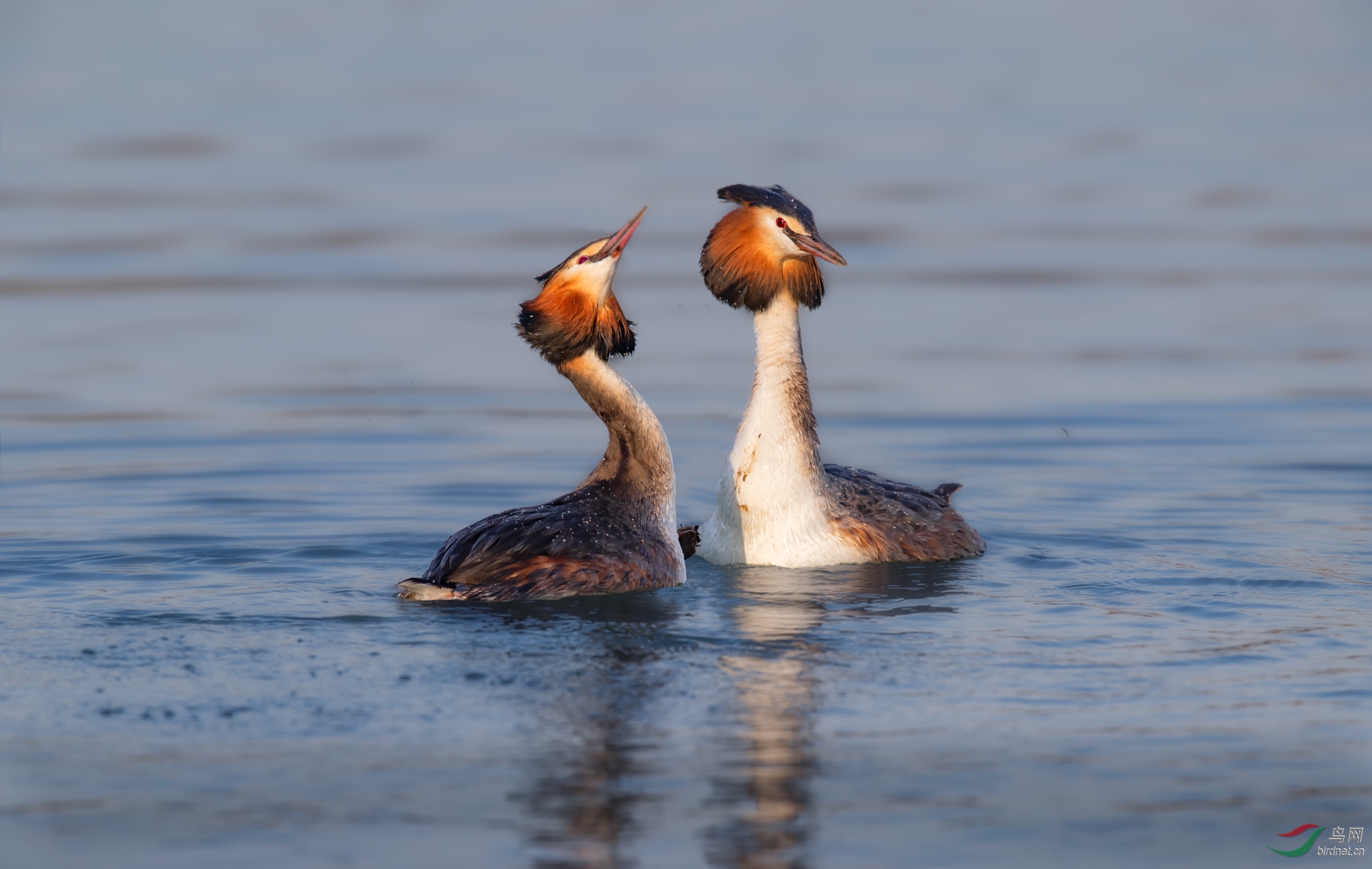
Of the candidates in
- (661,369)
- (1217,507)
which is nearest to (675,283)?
(661,369)

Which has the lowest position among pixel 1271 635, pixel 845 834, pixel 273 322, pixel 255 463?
pixel 845 834

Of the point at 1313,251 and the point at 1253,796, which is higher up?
the point at 1313,251

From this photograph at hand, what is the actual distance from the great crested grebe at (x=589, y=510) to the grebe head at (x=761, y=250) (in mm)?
582

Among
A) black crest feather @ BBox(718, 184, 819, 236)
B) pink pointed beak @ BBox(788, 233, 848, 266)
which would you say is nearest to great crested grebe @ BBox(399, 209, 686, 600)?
black crest feather @ BBox(718, 184, 819, 236)

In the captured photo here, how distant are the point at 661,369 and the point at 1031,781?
29.3ft

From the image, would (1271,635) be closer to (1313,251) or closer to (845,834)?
(845,834)

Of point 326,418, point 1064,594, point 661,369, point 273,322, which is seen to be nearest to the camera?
point 1064,594

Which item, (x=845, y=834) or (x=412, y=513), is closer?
(x=845, y=834)

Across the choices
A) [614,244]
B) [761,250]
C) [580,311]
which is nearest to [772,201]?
[761,250]

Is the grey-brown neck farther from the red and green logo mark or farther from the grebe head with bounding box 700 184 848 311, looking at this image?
the red and green logo mark

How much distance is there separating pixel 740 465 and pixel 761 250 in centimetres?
103

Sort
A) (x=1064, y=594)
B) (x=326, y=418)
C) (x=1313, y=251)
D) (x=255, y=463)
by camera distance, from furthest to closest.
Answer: (x=1313, y=251)
(x=326, y=418)
(x=255, y=463)
(x=1064, y=594)

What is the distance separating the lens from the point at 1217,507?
10.9 meters

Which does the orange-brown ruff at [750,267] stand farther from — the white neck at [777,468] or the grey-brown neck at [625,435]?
the grey-brown neck at [625,435]
